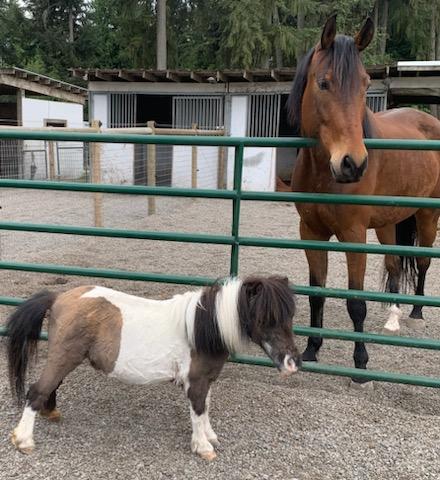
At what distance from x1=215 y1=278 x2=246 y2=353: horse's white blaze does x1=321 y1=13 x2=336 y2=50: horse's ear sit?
1386mm

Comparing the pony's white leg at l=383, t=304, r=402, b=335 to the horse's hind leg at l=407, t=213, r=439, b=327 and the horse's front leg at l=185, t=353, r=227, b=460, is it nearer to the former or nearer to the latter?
the horse's hind leg at l=407, t=213, r=439, b=327

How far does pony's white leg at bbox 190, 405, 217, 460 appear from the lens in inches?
83.9

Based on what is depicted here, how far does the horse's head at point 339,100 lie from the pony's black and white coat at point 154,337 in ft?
2.23

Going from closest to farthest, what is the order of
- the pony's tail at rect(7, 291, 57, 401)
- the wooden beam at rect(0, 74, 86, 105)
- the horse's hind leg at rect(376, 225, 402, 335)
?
1. the pony's tail at rect(7, 291, 57, 401)
2. the horse's hind leg at rect(376, 225, 402, 335)
3. the wooden beam at rect(0, 74, 86, 105)

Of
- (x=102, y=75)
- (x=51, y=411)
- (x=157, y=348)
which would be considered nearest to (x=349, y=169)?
(x=157, y=348)

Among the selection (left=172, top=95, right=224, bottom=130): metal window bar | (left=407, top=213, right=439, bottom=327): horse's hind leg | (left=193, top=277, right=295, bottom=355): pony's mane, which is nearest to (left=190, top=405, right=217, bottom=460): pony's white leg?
(left=193, top=277, right=295, bottom=355): pony's mane

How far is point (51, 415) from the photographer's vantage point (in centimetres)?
238

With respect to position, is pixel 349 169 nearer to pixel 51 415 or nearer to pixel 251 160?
pixel 51 415

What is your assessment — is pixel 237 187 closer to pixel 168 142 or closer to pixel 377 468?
pixel 168 142

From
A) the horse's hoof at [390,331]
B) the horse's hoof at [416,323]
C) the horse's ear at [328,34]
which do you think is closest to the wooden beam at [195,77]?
the horse's hoof at [416,323]

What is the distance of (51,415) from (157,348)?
71cm

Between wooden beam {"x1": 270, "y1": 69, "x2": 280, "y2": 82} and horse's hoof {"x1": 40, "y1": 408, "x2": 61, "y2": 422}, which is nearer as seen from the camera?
horse's hoof {"x1": 40, "y1": 408, "x2": 61, "y2": 422}

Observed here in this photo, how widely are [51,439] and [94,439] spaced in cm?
19

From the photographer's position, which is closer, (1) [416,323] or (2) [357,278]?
(2) [357,278]
